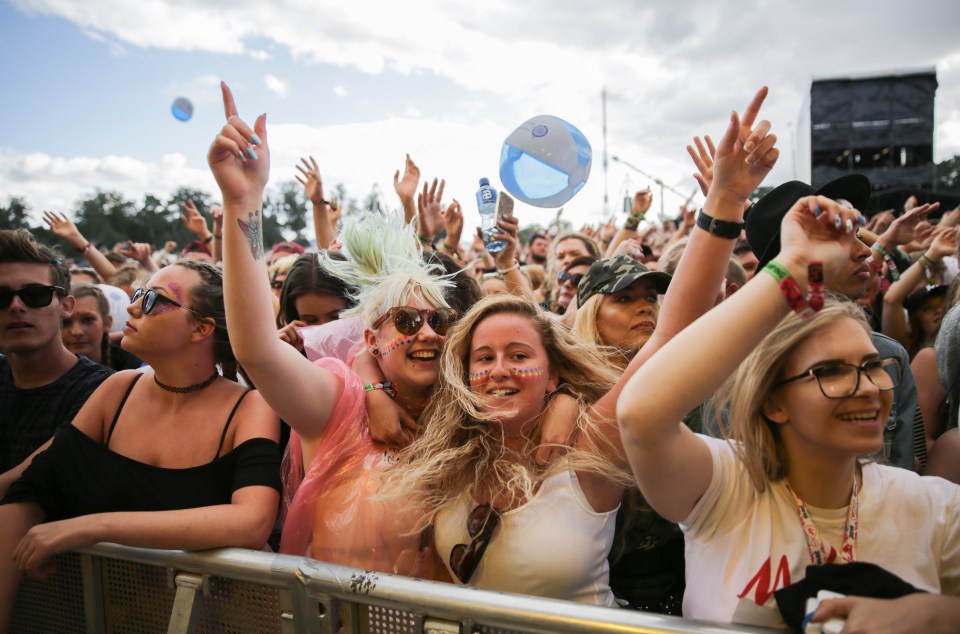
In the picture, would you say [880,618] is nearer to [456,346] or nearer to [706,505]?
[706,505]

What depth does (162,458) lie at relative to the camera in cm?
193

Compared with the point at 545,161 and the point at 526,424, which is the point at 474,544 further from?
the point at 545,161

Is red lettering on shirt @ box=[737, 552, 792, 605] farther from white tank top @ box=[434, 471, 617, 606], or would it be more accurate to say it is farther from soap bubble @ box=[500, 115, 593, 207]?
soap bubble @ box=[500, 115, 593, 207]

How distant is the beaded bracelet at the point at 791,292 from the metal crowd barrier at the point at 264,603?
25.3 inches

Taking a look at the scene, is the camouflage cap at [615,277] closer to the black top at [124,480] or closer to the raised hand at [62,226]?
the black top at [124,480]

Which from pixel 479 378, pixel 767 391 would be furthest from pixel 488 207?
pixel 767 391

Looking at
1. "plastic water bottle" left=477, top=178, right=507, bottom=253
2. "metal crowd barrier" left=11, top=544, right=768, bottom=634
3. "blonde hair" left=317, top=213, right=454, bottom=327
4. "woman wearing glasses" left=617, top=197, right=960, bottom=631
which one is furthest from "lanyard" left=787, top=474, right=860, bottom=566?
"plastic water bottle" left=477, top=178, right=507, bottom=253

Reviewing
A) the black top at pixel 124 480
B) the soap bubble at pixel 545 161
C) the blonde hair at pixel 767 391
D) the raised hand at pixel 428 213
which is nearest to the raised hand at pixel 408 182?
the raised hand at pixel 428 213

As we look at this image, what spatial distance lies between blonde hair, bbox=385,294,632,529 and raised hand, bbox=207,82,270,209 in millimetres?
836

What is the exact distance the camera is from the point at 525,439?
202 cm

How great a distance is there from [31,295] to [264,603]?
1.91 meters

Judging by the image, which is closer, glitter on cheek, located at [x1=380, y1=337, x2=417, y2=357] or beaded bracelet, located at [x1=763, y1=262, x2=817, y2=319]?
beaded bracelet, located at [x1=763, y1=262, x2=817, y2=319]

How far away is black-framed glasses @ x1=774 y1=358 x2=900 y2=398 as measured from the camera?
139cm

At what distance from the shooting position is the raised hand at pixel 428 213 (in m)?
3.83
